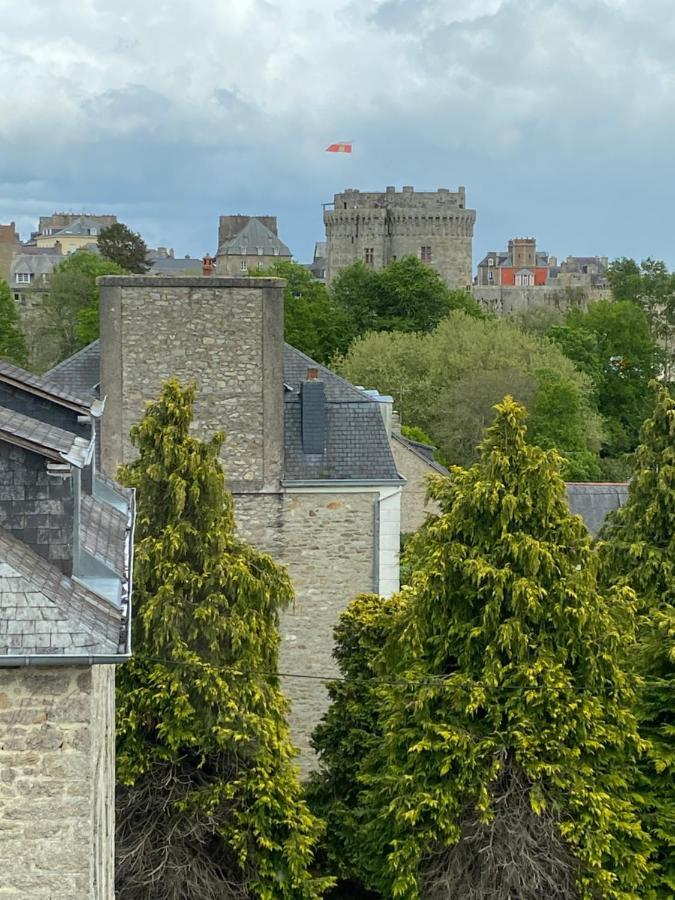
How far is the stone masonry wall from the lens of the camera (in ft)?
71.0

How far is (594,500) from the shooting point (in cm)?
3553

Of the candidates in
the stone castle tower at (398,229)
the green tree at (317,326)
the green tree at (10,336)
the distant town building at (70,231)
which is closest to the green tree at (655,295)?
the green tree at (317,326)

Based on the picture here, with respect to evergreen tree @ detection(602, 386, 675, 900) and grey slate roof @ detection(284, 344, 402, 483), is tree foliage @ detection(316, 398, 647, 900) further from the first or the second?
grey slate roof @ detection(284, 344, 402, 483)

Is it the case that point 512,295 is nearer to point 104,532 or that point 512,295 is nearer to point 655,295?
point 655,295

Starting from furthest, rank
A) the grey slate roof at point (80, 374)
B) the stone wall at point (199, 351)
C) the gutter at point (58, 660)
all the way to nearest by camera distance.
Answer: the grey slate roof at point (80, 374) < the stone wall at point (199, 351) < the gutter at point (58, 660)

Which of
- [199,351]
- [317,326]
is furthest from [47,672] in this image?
[317,326]

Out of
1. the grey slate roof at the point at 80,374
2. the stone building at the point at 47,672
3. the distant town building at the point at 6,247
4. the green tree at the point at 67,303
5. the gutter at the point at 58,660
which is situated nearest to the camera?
the gutter at the point at 58,660

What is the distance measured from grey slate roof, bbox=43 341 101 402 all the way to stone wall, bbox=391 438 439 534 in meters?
17.4

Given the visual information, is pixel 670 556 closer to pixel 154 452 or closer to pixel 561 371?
pixel 154 452

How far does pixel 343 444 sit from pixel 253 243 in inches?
4312

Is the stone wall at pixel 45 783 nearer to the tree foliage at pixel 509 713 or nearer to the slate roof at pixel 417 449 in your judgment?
the tree foliage at pixel 509 713

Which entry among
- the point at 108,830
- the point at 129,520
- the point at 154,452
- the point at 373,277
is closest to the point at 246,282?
the point at 154,452

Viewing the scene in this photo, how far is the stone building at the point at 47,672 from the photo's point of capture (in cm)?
784

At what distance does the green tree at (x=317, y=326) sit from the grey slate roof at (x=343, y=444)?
1947 inches
